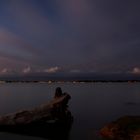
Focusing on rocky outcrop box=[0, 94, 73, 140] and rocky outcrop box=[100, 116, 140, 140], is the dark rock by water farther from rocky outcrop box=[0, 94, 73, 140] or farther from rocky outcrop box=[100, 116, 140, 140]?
rocky outcrop box=[100, 116, 140, 140]

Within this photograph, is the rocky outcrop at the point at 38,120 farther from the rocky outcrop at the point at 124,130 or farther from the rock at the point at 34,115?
the rocky outcrop at the point at 124,130

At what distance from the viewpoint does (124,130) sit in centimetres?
2259

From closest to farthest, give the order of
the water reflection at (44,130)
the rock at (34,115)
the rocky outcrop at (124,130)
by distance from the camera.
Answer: the rocky outcrop at (124,130) → the rock at (34,115) → the water reflection at (44,130)

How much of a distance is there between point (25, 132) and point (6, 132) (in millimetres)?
2033

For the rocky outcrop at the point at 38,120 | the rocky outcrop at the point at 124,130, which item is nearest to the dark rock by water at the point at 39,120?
the rocky outcrop at the point at 38,120

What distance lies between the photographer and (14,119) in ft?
85.7

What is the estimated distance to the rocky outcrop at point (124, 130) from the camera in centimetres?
2176

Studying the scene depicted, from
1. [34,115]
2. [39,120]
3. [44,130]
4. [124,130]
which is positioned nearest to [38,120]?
[39,120]

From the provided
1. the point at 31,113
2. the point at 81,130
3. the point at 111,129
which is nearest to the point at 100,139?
the point at 111,129

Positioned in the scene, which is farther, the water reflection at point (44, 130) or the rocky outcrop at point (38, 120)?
the water reflection at point (44, 130)

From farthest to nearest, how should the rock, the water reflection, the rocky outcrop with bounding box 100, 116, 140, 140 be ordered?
1. the water reflection
2. the rock
3. the rocky outcrop with bounding box 100, 116, 140, 140

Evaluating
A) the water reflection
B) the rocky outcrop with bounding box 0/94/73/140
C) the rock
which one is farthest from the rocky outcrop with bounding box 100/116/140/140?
the rock

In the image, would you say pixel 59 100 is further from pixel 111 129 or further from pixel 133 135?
pixel 133 135

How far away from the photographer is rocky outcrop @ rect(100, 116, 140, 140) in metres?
21.8
